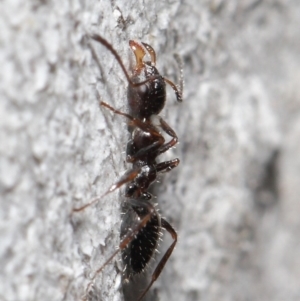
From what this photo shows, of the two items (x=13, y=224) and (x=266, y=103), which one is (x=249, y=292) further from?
(x=13, y=224)

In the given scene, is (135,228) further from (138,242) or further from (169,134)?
(169,134)

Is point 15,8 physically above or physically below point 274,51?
above

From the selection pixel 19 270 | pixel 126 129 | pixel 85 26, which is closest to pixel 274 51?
pixel 126 129

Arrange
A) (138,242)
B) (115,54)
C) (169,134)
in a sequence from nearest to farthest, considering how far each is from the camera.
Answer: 1. (115,54)
2. (138,242)
3. (169,134)

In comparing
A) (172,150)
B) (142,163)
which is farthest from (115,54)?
(172,150)

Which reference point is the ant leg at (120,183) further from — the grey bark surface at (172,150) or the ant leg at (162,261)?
the ant leg at (162,261)

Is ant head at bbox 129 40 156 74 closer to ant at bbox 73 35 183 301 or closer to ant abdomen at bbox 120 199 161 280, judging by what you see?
ant at bbox 73 35 183 301

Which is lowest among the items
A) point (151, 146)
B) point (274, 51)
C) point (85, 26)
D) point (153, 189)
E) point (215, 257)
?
point (215, 257)
